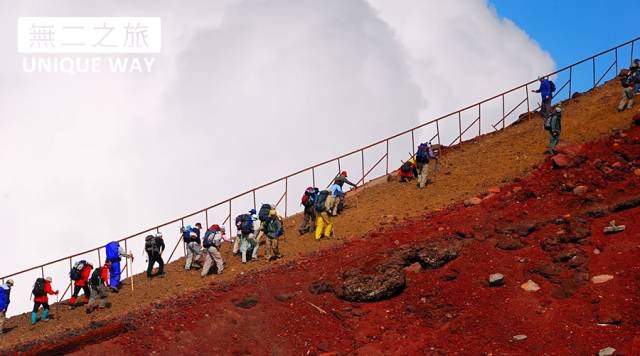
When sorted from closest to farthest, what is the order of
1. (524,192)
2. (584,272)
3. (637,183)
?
(584,272) → (637,183) → (524,192)

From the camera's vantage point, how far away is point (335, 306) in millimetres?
19188

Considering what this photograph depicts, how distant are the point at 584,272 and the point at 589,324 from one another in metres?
1.95

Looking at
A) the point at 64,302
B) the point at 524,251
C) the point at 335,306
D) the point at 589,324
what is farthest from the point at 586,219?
the point at 64,302

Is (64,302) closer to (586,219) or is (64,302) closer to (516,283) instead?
(516,283)

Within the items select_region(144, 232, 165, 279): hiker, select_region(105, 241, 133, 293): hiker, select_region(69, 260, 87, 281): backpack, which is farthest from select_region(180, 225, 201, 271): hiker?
select_region(69, 260, 87, 281): backpack

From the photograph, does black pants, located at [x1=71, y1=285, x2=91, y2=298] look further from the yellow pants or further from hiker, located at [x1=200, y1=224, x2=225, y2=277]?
the yellow pants

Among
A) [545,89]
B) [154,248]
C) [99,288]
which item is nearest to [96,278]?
[99,288]

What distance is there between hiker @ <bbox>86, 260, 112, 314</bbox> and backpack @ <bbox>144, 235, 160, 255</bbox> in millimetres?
1718

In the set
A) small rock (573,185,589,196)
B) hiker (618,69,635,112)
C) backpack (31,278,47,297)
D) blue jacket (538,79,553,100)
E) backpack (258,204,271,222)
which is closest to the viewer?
small rock (573,185,589,196)

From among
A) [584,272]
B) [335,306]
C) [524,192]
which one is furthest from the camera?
[524,192]

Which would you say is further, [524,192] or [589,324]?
[524,192]

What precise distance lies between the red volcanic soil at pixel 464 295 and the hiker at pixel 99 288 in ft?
7.64

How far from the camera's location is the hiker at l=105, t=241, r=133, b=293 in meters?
24.0

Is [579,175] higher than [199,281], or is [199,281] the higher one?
[579,175]
